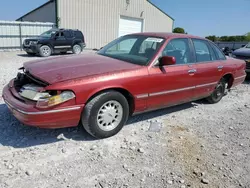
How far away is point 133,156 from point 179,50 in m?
2.19

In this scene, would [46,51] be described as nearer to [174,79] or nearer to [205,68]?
[205,68]

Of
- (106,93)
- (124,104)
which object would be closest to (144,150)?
(124,104)

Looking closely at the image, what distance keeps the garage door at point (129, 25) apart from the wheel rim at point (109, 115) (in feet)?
55.5

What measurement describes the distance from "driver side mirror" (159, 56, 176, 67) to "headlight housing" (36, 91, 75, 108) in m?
1.59

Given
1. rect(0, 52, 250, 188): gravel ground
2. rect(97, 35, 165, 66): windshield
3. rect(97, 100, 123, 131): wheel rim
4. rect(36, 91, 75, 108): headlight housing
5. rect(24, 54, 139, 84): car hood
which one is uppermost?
rect(97, 35, 165, 66): windshield

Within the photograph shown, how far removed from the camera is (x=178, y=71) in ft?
12.6

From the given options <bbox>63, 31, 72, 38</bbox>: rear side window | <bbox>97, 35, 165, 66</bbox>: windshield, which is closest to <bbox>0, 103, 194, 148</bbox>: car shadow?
<bbox>97, 35, 165, 66</bbox>: windshield

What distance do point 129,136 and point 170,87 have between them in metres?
1.13

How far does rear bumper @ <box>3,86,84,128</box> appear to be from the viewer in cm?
266

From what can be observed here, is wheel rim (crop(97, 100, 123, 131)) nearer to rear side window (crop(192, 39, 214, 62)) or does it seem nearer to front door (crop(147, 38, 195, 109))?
front door (crop(147, 38, 195, 109))

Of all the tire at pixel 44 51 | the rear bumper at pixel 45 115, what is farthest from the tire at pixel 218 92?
the tire at pixel 44 51

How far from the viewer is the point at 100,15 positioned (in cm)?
1769

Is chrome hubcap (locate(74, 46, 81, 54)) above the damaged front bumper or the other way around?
above

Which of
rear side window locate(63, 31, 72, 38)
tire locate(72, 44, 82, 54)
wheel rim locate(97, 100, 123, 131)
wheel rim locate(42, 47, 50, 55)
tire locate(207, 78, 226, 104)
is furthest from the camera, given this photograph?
tire locate(72, 44, 82, 54)
